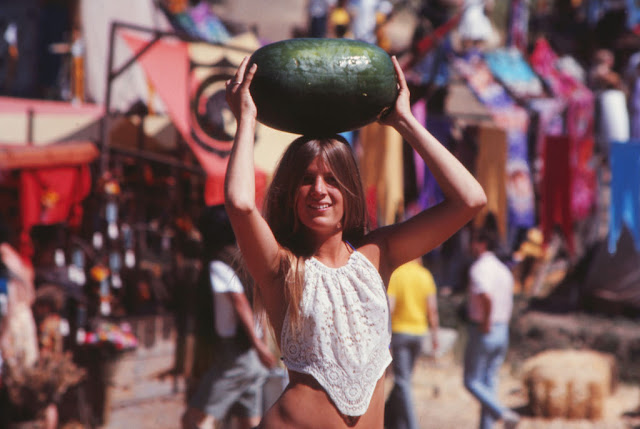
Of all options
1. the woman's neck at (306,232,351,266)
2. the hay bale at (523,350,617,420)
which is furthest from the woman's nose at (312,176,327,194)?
the hay bale at (523,350,617,420)

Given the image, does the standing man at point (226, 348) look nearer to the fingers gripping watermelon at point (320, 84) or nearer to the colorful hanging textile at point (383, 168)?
the fingers gripping watermelon at point (320, 84)

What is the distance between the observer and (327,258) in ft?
7.81

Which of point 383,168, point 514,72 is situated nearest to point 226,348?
point 383,168

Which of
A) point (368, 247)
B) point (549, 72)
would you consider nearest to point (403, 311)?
point (368, 247)

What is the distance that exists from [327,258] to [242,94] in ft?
1.74

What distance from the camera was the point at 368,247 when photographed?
2436 millimetres

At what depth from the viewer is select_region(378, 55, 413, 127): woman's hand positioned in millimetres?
2373

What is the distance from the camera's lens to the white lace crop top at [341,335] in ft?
7.36

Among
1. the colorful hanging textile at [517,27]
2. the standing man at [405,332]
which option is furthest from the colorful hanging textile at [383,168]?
the colorful hanging textile at [517,27]

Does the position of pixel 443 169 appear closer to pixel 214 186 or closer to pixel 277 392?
pixel 277 392

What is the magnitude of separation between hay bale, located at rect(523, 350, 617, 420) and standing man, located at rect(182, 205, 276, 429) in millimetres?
4033

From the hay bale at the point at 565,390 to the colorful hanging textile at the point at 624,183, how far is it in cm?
127

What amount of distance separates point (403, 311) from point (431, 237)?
3.75 meters

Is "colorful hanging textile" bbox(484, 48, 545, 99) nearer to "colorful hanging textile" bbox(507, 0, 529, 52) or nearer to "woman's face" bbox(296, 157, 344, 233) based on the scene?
"colorful hanging textile" bbox(507, 0, 529, 52)
